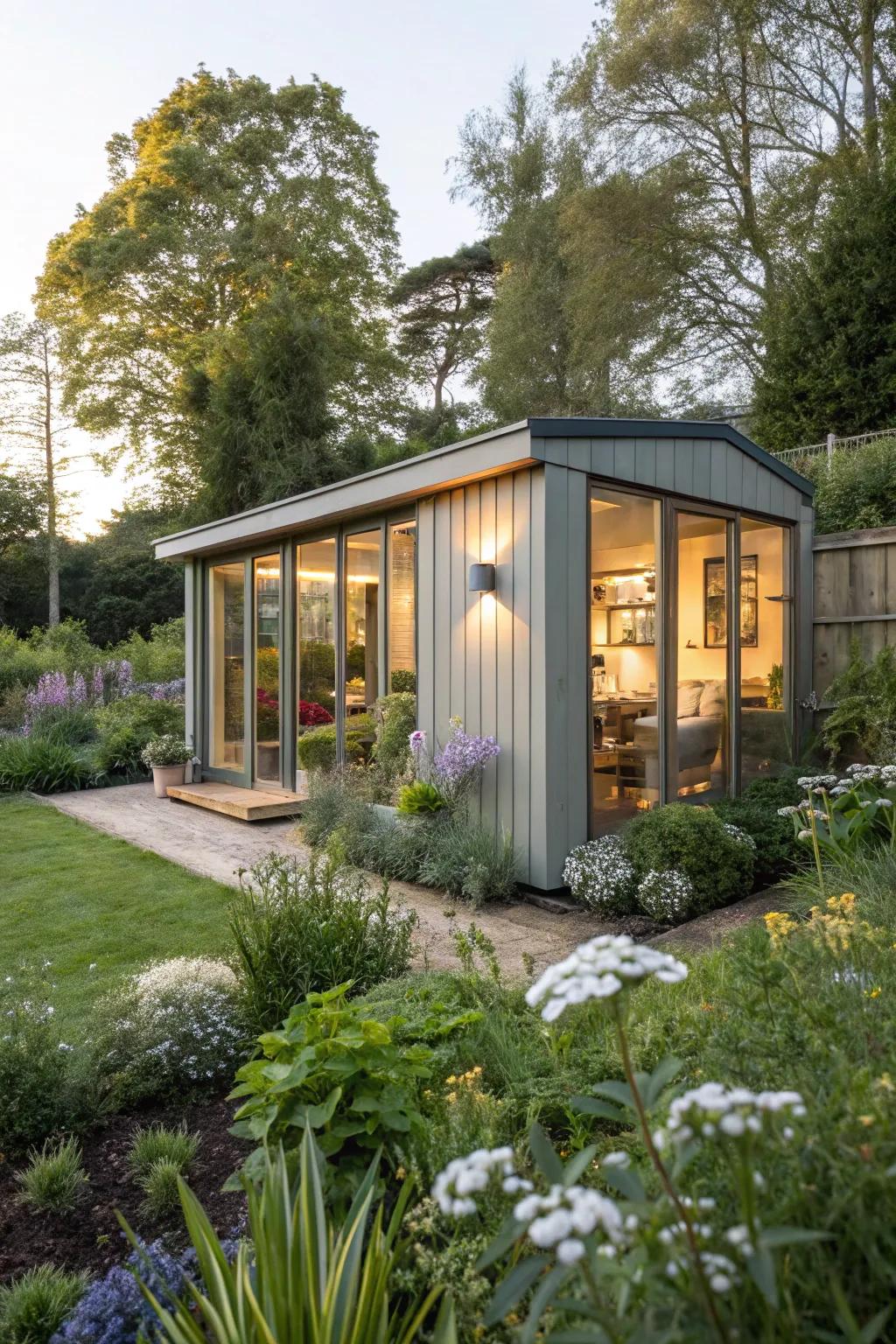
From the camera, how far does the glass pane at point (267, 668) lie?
8.19 m

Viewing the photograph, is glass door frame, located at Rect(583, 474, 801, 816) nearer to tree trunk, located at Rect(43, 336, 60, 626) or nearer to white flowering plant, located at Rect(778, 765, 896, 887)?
white flowering plant, located at Rect(778, 765, 896, 887)

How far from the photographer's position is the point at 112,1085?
8.39 ft

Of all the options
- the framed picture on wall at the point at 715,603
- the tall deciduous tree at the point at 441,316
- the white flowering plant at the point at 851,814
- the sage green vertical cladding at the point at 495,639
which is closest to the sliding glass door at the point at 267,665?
the sage green vertical cladding at the point at 495,639

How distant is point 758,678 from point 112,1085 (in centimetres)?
566

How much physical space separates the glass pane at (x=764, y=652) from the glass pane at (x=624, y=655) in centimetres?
109

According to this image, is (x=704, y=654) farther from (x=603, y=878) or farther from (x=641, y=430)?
(x=603, y=878)

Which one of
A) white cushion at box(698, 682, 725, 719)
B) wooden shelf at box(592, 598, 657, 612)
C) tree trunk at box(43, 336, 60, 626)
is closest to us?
wooden shelf at box(592, 598, 657, 612)

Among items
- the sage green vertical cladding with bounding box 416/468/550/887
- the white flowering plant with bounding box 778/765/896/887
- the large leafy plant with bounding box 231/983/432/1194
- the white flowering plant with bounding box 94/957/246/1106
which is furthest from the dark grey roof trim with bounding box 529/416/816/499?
the large leafy plant with bounding box 231/983/432/1194

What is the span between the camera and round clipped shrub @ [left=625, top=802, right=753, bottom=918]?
455cm

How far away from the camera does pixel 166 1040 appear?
2678mm

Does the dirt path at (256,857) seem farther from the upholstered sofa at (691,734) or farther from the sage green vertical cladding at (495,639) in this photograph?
the upholstered sofa at (691,734)

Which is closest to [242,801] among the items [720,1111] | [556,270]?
[720,1111]

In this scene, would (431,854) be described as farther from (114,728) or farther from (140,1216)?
(114,728)

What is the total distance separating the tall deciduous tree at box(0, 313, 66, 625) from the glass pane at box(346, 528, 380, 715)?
17.7 metres
